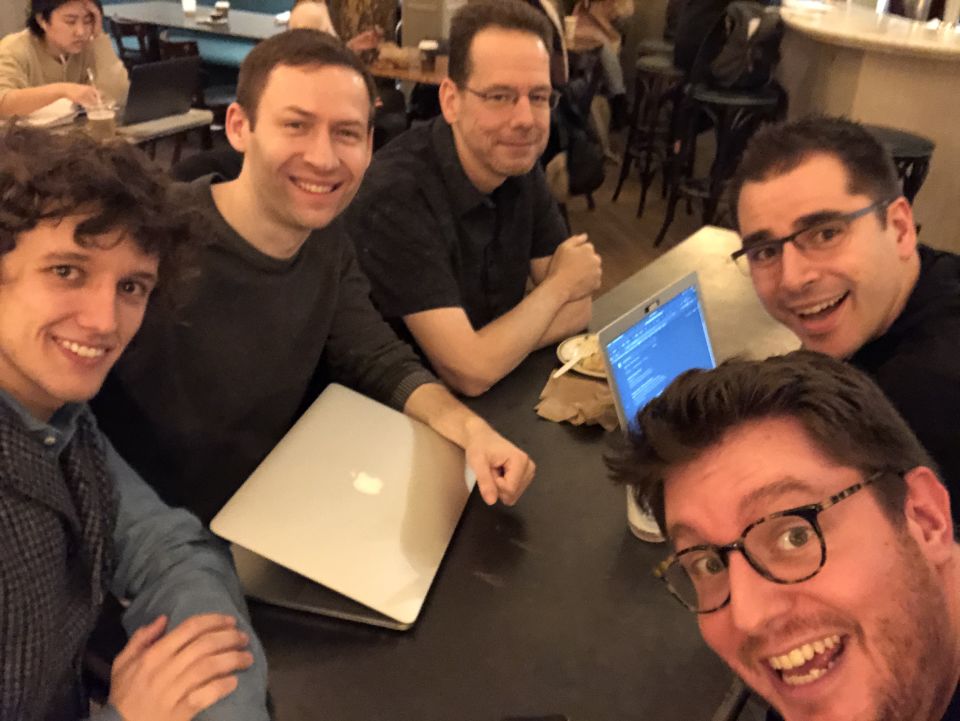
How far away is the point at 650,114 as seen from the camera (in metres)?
4.80

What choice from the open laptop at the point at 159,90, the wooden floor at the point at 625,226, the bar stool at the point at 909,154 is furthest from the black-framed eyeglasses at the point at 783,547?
the open laptop at the point at 159,90

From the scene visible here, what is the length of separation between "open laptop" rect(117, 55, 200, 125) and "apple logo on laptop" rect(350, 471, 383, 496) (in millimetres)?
2870

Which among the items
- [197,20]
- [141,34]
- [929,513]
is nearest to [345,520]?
[929,513]

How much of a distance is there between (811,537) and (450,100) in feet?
4.71

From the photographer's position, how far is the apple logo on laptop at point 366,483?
3.61 feet

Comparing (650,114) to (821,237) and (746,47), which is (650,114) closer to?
(746,47)

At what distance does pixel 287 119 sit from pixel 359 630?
0.95 m

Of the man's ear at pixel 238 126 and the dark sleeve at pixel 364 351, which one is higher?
the man's ear at pixel 238 126

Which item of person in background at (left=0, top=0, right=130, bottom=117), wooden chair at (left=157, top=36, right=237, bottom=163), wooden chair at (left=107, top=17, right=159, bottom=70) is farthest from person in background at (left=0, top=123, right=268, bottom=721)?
wooden chair at (left=107, top=17, right=159, bottom=70)

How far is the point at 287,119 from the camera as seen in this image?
149 cm

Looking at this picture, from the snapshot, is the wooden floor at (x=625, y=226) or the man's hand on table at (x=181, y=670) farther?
the wooden floor at (x=625, y=226)

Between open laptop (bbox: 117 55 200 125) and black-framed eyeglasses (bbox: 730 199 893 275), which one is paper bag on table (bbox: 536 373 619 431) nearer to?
black-framed eyeglasses (bbox: 730 199 893 275)

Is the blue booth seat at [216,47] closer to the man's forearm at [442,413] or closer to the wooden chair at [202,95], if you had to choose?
the wooden chair at [202,95]

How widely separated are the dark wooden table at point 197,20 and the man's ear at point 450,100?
3.36 metres
